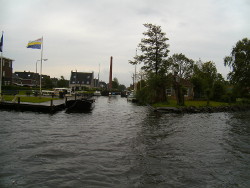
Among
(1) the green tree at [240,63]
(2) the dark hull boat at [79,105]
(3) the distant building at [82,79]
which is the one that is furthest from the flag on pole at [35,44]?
(3) the distant building at [82,79]

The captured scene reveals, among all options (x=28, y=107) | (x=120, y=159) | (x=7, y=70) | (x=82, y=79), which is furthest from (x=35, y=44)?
(x=82, y=79)

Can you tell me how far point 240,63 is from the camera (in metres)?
43.3

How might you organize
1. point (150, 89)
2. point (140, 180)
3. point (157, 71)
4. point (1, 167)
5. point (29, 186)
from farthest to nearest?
point (157, 71)
point (150, 89)
point (1, 167)
point (140, 180)
point (29, 186)

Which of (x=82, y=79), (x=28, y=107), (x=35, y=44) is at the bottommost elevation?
(x=28, y=107)

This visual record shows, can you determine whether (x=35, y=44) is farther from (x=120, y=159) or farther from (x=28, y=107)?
(x=120, y=159)

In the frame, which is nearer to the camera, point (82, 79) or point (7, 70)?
point (7, 70)

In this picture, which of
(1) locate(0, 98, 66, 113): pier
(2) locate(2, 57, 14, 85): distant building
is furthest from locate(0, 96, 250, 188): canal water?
(2) locate(2, 57, 14, 85): distant building

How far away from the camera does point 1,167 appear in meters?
7.95

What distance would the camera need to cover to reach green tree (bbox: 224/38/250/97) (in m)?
43.3

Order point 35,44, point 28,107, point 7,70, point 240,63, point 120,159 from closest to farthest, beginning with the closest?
point 120,159 → point 28,107 → point 35,44 → point 240,63 → point 7,70

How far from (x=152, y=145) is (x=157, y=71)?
1223 inches

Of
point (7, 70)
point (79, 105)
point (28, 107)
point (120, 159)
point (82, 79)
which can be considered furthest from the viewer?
point (82, 79)

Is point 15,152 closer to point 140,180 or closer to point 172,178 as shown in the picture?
point 140,180

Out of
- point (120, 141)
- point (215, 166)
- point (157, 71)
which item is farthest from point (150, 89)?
point (215, 166)
